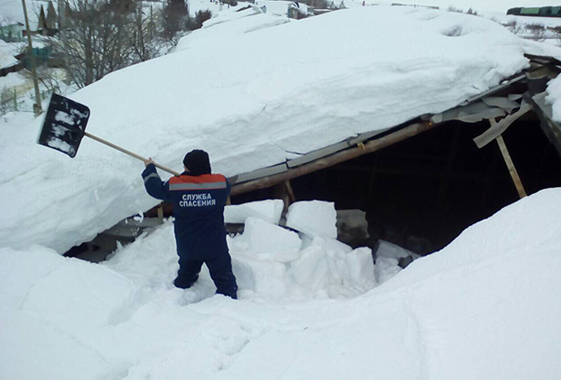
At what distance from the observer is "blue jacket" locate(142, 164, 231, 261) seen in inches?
115

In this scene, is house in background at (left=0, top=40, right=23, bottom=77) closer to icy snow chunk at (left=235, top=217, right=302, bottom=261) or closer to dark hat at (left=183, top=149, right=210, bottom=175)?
icy snow chunk at (left=235, top=217, right=302, bottom=261)

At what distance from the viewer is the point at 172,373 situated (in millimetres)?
1977

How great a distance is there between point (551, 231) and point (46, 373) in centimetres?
298

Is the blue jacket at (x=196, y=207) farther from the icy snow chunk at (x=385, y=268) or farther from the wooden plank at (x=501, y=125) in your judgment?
the wooden plank at (x=501, y=125)

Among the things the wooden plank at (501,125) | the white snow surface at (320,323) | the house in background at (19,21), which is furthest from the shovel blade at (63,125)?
the house in background at (19,21)

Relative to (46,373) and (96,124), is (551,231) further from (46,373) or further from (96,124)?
(96,124)

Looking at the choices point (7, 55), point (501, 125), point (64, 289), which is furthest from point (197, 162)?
point (7, 55)

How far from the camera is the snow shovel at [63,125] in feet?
10.4

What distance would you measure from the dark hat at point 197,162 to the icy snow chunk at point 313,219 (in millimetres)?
1317

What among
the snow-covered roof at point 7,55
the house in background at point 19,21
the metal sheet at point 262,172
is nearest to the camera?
the metal sheet at point 262,172

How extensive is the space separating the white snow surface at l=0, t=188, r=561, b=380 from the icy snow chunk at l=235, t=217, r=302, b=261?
0.68 meters

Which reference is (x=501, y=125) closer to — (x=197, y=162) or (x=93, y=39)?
(x=197, y=162)

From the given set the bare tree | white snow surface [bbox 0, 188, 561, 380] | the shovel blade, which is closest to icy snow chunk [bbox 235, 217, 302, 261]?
white snow surface [bbox 0, 188, 561, 380]

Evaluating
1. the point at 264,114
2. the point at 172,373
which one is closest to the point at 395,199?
the point at 264,114
